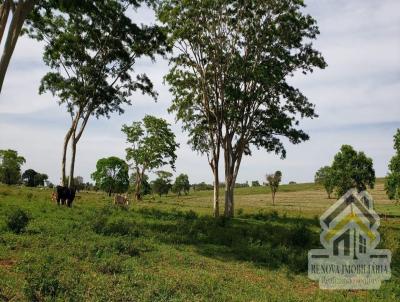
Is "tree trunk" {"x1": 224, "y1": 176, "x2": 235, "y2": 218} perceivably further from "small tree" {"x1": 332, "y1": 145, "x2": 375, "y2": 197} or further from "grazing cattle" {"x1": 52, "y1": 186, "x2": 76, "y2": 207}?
"small tree" {"x1": 332, "y1": 145, "x2": 375, "y2": 197}

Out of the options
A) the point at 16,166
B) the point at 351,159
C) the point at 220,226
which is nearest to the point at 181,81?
the point at 220,226

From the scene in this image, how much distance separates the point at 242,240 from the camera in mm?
22422

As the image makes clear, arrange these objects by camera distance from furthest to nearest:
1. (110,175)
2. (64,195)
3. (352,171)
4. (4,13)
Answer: (110,175) → (352,171) → (64,195) → (4,13)

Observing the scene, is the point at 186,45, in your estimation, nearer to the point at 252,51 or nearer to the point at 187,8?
the point at 187,8

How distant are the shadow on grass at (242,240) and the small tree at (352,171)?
46.5m

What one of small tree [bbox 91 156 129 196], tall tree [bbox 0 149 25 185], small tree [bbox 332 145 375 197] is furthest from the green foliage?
small tree [bbox 332 145 375 197]

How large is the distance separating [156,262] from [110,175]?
288 ft

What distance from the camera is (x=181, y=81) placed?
3481 centimetres

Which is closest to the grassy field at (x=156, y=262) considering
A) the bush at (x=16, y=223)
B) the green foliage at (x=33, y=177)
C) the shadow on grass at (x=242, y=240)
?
the shadow on grass at (x=242, y=240)

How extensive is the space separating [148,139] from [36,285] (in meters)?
59.4

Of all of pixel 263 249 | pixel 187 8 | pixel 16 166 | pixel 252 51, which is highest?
pixel 187 8

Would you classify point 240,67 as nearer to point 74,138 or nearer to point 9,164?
point 74,138

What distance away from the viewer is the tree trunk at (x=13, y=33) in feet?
46.4

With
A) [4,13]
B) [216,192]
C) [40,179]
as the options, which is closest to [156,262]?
[4,13]
